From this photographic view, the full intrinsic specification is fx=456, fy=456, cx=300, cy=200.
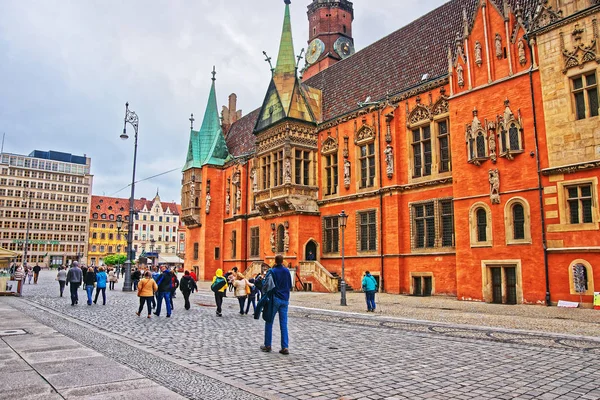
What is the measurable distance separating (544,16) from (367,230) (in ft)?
44.5

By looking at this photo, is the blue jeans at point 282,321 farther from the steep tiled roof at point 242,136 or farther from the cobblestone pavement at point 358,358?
the steep tiled roof at point 242,136

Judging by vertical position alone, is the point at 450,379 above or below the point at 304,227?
below

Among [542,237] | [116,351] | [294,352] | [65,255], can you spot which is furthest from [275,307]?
[65,255]

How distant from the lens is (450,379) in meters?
6.25

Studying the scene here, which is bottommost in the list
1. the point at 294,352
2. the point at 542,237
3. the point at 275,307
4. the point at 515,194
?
the point at 294,352

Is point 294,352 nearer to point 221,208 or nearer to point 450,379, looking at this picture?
point 450,379

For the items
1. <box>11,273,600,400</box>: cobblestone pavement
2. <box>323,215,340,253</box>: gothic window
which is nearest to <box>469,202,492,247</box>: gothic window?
<box>11,273,600,400</box>: cobblestone pavement

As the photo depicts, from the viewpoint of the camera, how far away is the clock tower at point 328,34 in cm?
4756

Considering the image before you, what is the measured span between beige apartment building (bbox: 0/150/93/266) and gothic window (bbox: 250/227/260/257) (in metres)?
73.2

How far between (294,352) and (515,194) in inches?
548

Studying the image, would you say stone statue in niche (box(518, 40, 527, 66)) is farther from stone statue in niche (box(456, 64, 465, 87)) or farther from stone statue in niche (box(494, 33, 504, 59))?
stone statue in niche (box(456, 64, 465, 87))

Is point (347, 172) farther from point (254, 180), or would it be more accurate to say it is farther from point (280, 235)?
point (254, 180)

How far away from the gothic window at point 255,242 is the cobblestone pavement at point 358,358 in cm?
2363

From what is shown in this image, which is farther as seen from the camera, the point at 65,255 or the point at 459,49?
the point at 65,255
